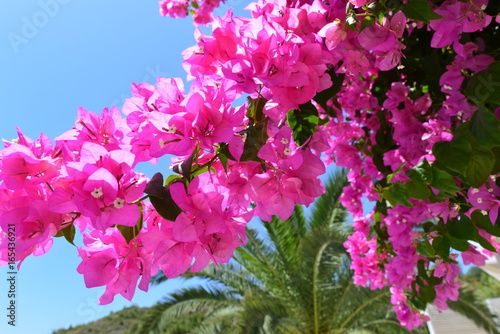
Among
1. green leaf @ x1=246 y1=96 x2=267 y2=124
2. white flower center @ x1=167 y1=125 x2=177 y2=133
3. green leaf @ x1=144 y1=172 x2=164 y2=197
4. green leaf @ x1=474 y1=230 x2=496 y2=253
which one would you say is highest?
green leaf @ x1=246 y1=96 x2=267 y2=124

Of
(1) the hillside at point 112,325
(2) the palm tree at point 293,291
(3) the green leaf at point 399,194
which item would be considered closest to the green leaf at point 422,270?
(3) the green leaf at point 399,194

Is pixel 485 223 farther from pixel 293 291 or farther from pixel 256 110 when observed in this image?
pixel 293 291

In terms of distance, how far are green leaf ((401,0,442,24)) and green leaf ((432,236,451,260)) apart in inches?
28.2

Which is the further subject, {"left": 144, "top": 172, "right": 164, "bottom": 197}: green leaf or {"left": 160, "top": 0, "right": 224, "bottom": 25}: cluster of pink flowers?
{"left": 160, "top": 0, "right": 224, "bottom": 25}: cluster of pink flowers

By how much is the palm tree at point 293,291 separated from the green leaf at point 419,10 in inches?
196

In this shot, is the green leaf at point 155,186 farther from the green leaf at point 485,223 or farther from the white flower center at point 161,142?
the green leaf at point 485,223

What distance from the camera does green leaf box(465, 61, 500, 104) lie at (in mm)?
952

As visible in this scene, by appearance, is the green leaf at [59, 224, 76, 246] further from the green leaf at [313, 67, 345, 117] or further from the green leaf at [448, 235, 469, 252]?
the green leaf at [448, 235, 469, 252]

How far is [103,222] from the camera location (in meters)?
0.72

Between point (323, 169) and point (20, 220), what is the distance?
611mm

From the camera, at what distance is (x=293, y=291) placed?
6.63 m

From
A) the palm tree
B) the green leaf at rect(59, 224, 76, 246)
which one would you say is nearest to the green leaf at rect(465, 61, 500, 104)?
the green leaf at rect(59, 224, 76, 246)

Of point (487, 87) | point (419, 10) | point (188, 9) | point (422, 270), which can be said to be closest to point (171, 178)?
point (419, 10)

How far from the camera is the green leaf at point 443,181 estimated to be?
40.6 inches
